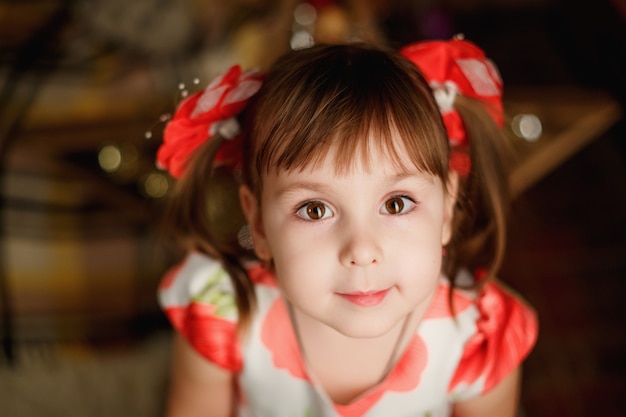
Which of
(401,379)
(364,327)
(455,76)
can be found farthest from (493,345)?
(455,76)

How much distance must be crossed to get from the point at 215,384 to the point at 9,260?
807 mm

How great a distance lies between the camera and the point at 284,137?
0.70 m

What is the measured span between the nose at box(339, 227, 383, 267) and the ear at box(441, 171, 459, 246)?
0.12 m

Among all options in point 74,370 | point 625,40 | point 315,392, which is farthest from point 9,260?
point 625,40

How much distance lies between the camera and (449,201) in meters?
0.80

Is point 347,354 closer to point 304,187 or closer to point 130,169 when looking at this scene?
point 304,187

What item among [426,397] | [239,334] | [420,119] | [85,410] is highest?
[420,119]

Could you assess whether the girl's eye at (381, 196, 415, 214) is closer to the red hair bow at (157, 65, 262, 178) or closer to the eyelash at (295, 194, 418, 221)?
the eyelash at (295, 194, 418, 221)

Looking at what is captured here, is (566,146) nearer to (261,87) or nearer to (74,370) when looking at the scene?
(261,87)

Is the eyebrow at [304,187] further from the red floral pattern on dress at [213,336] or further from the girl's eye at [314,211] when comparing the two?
the red floral pattern on dress at [213,336]

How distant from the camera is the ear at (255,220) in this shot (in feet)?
2.61

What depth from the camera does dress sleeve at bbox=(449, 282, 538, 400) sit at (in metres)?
0.86

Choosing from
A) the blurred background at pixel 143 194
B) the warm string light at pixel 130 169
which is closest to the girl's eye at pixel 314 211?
the blurred background at pixel 143 194

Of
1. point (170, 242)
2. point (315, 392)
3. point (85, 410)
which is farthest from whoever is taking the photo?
point (170, 242)
